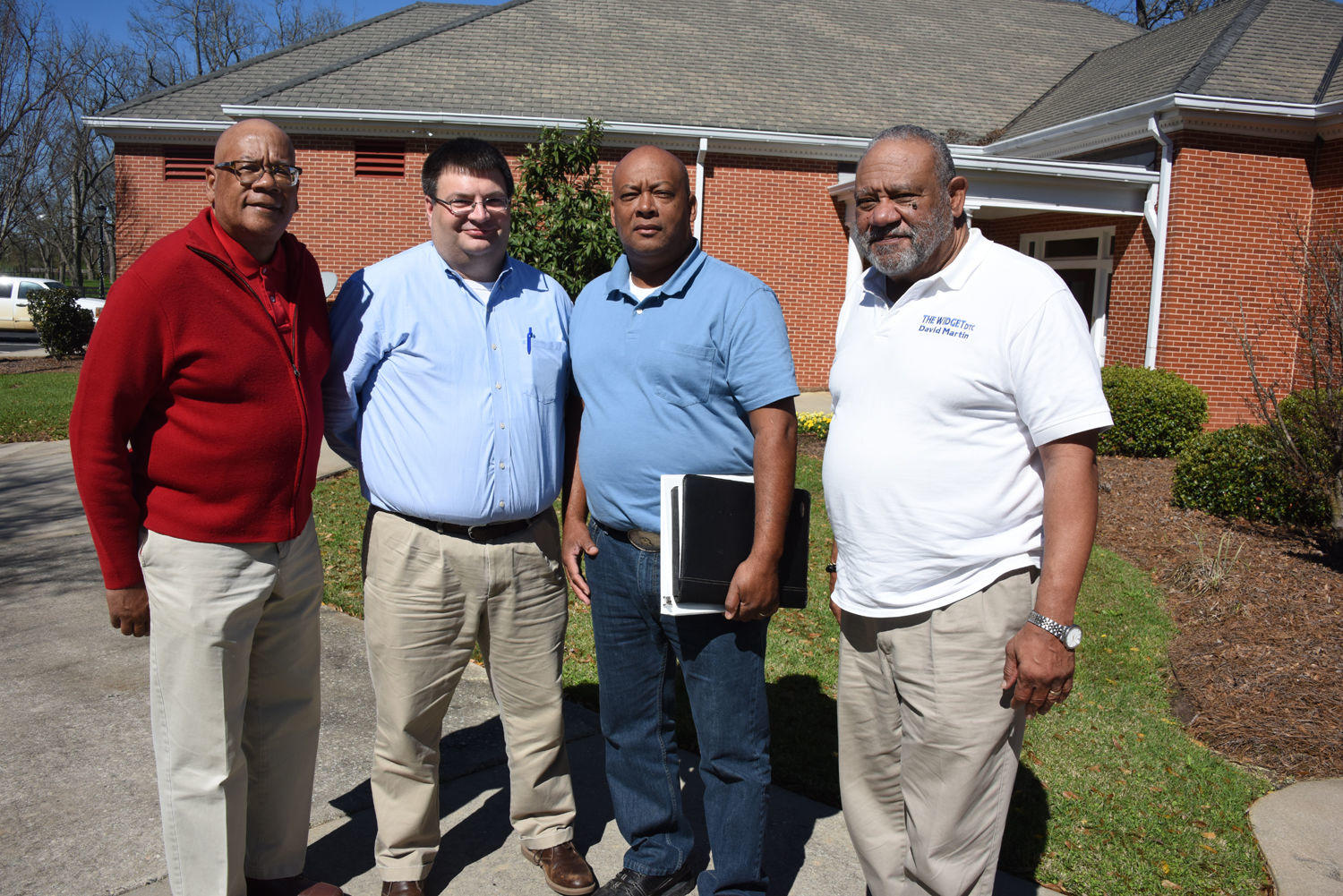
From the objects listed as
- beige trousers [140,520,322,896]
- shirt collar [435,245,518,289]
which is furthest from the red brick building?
beige trousers [140,520,322,896]

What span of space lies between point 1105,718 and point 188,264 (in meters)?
4.04

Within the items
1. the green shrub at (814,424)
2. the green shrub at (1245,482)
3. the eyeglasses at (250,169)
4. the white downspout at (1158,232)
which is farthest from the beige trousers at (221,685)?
the white downspout at (1158,232)

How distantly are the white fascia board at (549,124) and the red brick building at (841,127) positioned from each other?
0.14ft

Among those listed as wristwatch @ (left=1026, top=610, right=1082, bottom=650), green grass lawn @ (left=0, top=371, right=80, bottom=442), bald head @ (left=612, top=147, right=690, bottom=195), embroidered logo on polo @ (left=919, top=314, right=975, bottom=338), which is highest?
bald head @ (left=612, top=147, right=690, bottom=195)

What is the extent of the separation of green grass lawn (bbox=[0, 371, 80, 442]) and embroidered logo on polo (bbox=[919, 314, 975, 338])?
31.9 ft

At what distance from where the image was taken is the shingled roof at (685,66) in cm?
1491

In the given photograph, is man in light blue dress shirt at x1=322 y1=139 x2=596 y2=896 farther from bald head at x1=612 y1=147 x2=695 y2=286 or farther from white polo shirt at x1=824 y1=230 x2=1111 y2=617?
white polo shirt at x1=824 y1=230 x2=1111 y2=617

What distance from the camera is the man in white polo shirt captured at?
2096 mm

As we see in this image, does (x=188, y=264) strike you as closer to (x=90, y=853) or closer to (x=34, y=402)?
(x=90, y=853)

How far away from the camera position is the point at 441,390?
2.78 metres

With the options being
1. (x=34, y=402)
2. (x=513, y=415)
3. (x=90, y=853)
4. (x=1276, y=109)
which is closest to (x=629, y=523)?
(x=513, y=415)

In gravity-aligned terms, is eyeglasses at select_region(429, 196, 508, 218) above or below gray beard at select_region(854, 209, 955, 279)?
above

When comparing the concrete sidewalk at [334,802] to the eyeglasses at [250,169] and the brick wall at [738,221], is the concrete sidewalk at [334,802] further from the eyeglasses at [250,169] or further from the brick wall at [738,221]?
the brick wall at [738,221]

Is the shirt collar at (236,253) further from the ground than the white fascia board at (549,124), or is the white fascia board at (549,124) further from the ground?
the white fascia board at (549,124)
